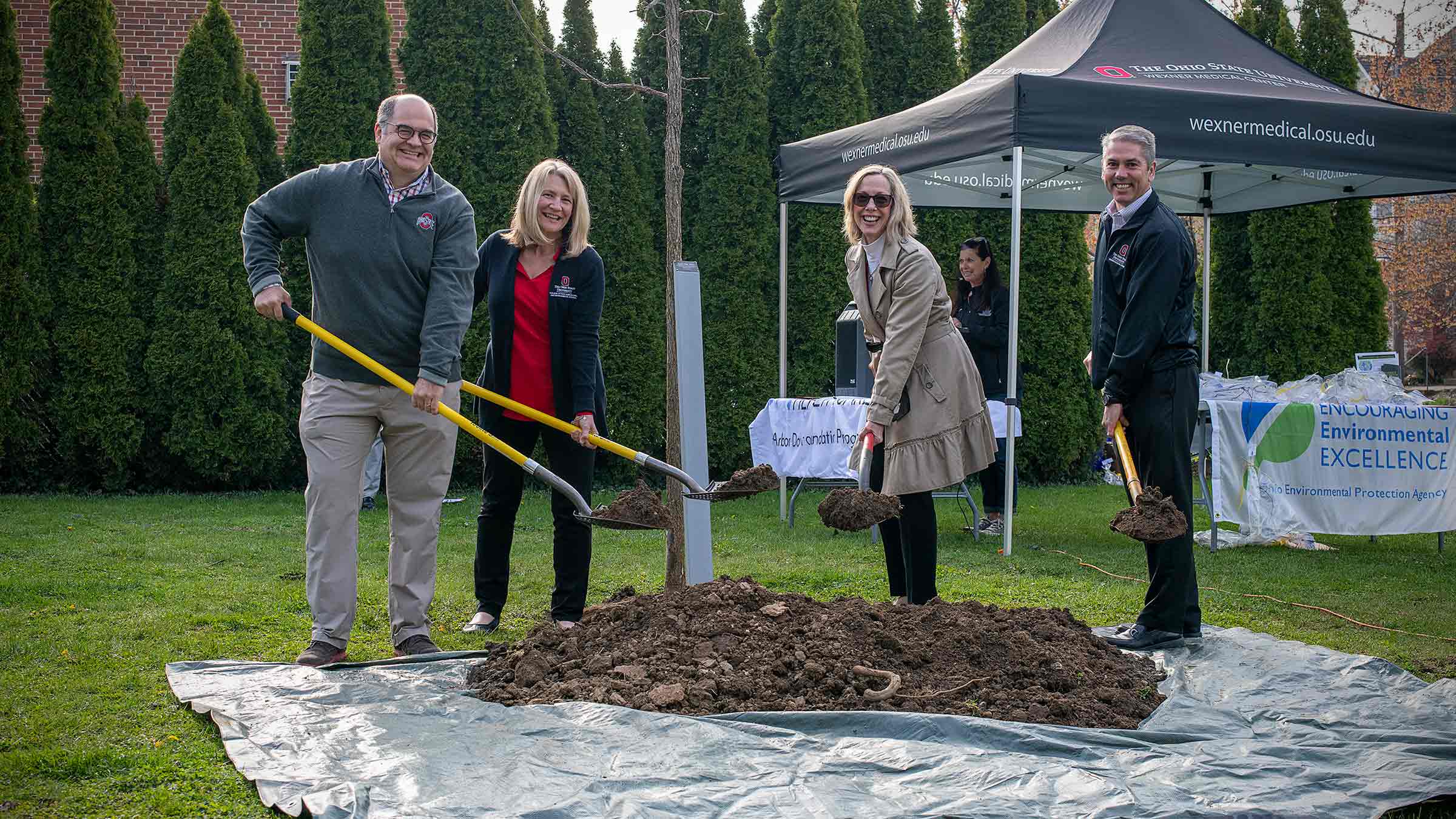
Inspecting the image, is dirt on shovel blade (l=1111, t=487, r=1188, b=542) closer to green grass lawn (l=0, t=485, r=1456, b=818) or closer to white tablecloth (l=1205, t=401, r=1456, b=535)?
green grass lawn (l=0, t=485, r=1456, b=818)

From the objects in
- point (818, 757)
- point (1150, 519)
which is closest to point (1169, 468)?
point (1150, 519)

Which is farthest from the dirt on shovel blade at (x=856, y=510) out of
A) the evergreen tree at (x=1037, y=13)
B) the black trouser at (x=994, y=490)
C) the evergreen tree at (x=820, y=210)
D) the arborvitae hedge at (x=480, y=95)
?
the evergreen tree at (x=1037, y=13)

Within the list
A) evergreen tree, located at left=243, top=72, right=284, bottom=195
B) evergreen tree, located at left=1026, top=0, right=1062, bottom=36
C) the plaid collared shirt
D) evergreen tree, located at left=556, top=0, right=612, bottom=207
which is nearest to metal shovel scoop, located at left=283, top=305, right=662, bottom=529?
the plaid collared shirt

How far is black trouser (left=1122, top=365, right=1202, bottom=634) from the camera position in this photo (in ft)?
13.8

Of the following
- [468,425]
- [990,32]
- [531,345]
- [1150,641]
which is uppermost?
[990,32]

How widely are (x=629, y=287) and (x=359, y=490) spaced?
6892 millimetres

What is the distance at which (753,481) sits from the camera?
4.02 m

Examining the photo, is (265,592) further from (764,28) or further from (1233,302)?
(1233,302)

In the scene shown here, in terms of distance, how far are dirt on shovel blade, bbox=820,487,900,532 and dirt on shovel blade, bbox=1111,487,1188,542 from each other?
0.77 metres

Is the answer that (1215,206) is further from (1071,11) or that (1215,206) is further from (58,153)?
(58,153)

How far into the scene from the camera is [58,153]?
9633mm

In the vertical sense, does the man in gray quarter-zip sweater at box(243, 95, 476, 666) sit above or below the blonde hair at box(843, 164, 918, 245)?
below

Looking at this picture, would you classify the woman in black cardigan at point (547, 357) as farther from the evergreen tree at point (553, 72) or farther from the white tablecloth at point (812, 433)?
the evergreen tree at point (553, 72)

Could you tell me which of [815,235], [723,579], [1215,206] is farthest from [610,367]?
[723,579]
